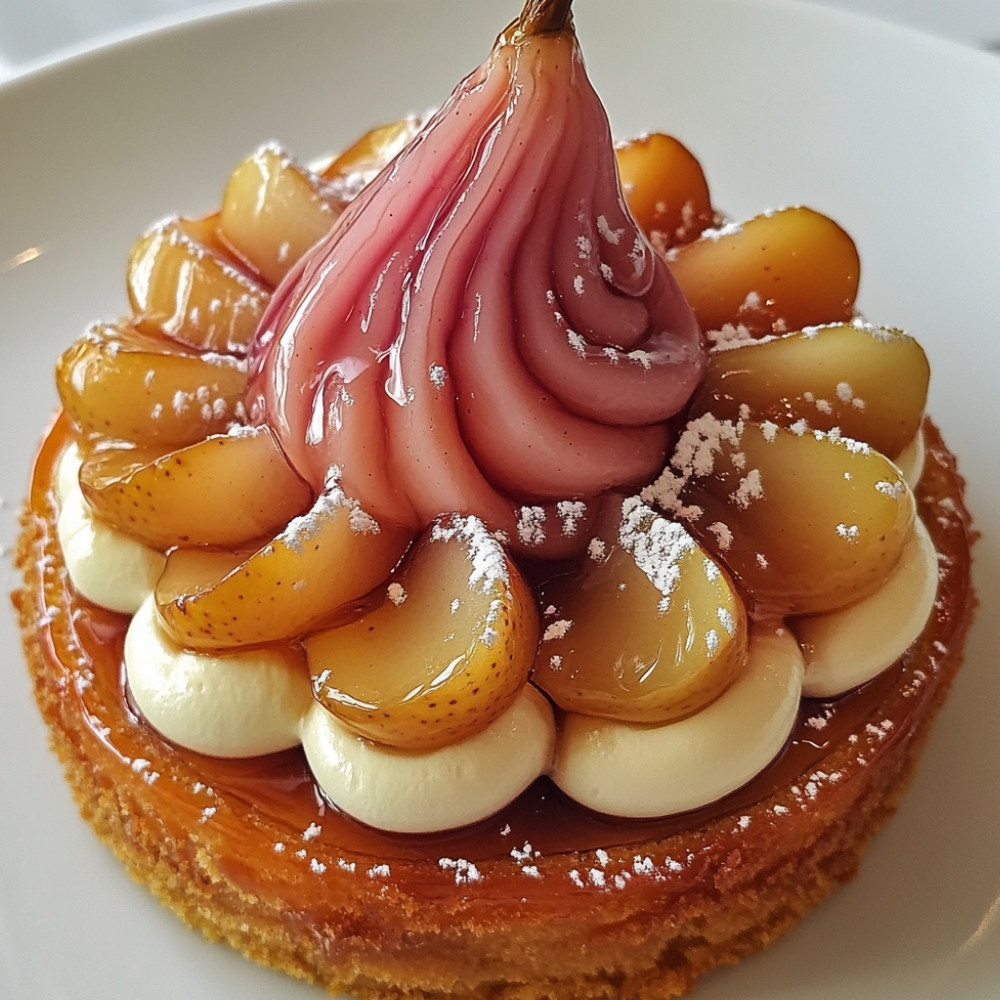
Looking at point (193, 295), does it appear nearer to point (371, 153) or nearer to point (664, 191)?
point (371, 153)

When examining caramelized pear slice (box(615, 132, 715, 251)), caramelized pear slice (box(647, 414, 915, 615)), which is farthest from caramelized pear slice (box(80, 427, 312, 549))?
caramelized pear slice (box(615, 132, 715, 251))

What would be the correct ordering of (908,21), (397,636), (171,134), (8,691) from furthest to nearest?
(908,21) → (171,134) → (8,691) → (397,636)

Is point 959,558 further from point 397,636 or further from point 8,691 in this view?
point 8,691

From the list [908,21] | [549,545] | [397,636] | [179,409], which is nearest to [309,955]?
[397,636]

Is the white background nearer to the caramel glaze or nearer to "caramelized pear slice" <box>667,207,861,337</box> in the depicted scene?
"caramelized pear slice" <box>667,207,861,337</box>

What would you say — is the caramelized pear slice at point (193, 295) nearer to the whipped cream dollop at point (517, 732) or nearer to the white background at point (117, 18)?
the whipped cream dollop at point (517, 732)
